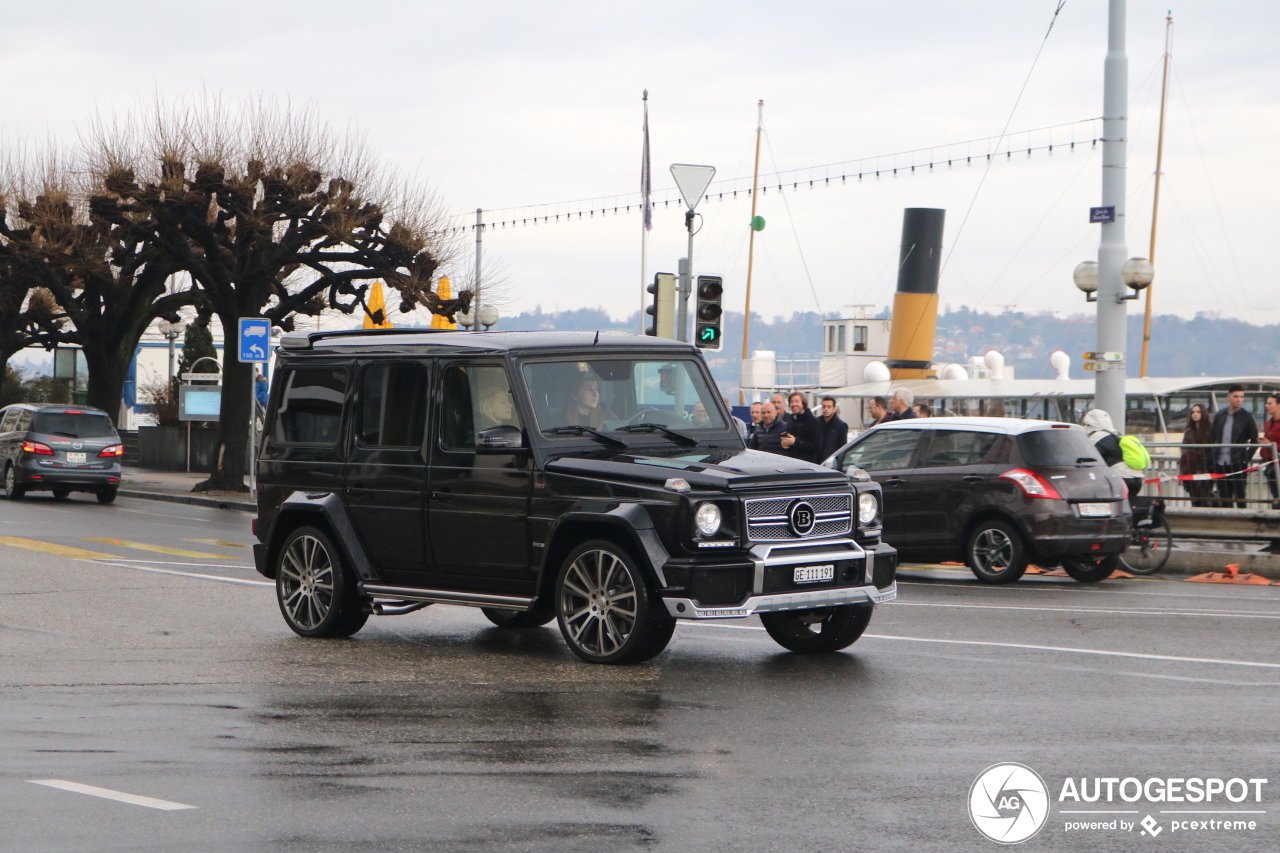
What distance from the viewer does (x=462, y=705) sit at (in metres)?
8.30

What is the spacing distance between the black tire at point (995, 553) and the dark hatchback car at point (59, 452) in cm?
1953

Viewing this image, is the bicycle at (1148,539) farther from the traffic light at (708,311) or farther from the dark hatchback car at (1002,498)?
the traffic light at (708,311)

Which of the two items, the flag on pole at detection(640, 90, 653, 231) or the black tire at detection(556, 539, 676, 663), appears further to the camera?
the flag on pole at detection(640, 90, 653, 231)

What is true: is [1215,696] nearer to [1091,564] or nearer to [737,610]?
[737,610]

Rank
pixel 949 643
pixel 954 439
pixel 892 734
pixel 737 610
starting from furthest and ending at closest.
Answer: pixel 954 439 → pixel 949 643 → pixel 737 610 → pixel 892 734

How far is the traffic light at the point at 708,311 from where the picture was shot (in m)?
20.3

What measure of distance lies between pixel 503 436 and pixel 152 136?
92.8ft

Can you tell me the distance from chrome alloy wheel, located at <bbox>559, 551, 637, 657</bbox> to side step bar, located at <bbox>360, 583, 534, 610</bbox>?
339mm

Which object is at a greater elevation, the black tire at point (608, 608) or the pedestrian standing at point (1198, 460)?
the pedestrian standing at point (1198, 460)

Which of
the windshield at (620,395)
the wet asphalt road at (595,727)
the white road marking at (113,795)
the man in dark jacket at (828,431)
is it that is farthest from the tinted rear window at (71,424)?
the white road marking at (113,795)

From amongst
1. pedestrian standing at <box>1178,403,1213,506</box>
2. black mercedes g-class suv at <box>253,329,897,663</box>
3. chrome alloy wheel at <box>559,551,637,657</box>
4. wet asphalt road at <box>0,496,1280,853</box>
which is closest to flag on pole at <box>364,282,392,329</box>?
pedestrian standing at <box>1178,403,1213,506</box>

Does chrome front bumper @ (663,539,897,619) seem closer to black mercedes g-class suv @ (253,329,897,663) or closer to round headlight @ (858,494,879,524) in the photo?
black mercedes g-class suv @ (253,329,897,663)

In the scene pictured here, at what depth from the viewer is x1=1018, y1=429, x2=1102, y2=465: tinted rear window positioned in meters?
15.6

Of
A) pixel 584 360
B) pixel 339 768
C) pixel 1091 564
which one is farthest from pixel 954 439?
pixel 339 768
